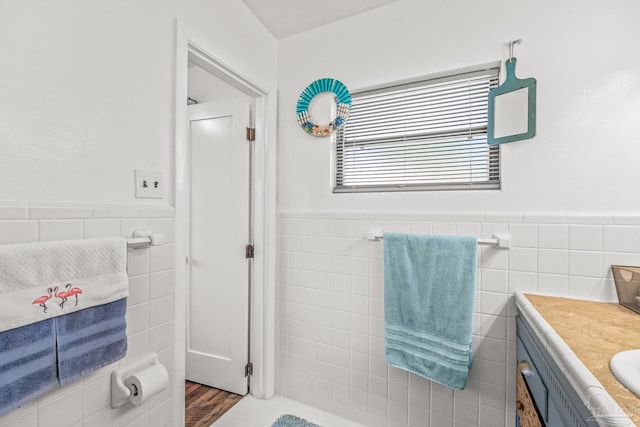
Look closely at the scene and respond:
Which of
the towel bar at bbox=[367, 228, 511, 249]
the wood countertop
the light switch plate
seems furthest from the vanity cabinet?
the light switch plate

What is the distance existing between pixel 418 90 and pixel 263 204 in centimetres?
111

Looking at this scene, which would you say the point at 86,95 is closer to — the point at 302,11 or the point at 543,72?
the point at 302,11

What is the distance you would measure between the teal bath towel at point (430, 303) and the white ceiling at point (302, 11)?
1.27 m

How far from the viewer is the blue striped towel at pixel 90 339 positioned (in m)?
0.87

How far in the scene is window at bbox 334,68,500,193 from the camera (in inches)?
59.2

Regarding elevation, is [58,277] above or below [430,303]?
above

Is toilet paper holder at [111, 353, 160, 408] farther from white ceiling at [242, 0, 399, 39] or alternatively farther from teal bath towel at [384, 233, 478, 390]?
white ceiling at [242, 0, 399, 39]

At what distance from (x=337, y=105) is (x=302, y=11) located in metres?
0.55

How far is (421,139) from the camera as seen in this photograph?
1.63 m

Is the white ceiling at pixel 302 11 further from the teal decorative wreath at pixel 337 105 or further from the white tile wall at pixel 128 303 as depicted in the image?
the white tile wall at pixel 128 303

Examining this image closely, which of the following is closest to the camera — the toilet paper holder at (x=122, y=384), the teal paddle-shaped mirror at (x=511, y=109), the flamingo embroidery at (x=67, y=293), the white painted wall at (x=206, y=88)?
the flamingo embroidery at (x=67, y=293)

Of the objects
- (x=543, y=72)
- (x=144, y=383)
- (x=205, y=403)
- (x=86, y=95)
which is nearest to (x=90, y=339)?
(x=144, y=383)

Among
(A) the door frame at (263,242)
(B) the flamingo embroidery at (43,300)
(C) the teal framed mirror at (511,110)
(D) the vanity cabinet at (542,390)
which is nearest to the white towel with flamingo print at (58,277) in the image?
(B) the flamingo embroidery at (43,300)

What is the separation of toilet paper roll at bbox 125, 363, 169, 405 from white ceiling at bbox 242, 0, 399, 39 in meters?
1.84
